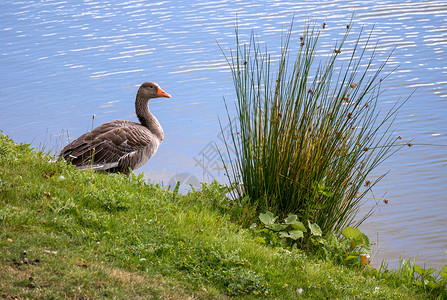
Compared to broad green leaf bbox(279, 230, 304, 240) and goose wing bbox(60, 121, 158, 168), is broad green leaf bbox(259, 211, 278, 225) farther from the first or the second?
goose wing bbox(60, 121, 158, 168)

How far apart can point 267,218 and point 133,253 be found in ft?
5.58

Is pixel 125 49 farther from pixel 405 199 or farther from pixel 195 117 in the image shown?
pixel 405 199

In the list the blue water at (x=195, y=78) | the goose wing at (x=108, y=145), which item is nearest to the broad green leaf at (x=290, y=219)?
the blue water at (x=195, y=78)

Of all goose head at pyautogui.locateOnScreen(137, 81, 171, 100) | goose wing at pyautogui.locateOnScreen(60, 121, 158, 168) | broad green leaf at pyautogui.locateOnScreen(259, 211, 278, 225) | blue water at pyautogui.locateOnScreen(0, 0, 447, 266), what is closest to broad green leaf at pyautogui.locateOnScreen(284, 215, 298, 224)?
broad green leaf at pyautogui.locateOnScreen(259, 211, 278, 225)

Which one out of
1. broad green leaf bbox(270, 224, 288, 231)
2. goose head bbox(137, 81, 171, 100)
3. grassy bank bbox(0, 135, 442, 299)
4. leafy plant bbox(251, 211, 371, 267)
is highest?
goose head bbox(137, 81, 171, 100)

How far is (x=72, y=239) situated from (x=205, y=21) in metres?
14.1

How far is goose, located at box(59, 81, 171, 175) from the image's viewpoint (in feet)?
22.4

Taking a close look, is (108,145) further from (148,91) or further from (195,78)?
(195,78)

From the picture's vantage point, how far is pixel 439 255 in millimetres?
6211

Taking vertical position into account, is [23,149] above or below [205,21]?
below

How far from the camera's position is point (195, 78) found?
482 inches

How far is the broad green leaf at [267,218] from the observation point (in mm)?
5539

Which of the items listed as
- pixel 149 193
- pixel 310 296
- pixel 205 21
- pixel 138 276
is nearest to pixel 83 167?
pixel 149 193

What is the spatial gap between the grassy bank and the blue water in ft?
6.43
